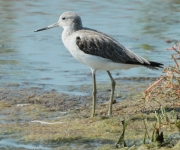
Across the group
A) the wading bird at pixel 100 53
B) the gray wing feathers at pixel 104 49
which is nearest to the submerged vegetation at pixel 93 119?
the wading bird at pixel 100 53

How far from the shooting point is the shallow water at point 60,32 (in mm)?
9531

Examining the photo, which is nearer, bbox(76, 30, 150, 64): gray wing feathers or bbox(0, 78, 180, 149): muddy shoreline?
bbox(0, 78, 180, 149): muddy shoreline

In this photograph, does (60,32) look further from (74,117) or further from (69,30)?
(74,117)

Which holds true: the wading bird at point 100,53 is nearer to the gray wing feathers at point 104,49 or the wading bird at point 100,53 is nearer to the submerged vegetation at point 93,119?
the gray wing feathers at point 104,49

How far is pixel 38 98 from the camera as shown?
828cm

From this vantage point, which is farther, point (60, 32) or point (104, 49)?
point (60, 32)

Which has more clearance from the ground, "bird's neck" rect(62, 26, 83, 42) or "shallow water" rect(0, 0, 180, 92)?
"bird's neck" rect(62, 26, 83, 42)

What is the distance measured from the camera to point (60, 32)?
1254cm

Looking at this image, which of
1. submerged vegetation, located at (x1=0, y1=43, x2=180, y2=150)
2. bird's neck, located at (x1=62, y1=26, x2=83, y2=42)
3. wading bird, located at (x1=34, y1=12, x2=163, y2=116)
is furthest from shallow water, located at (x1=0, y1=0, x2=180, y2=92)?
wading bird, located at (x1=34, y1=12, x2=163, y2=116)

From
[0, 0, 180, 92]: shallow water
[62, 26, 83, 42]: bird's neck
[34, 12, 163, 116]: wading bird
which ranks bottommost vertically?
[0, 0, 180, 92]: shallow water

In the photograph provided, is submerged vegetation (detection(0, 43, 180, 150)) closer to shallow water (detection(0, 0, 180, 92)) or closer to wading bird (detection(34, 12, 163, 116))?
wading bird (detection(34, 12, 163, 116))

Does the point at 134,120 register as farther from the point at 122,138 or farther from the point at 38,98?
the point at 38,98

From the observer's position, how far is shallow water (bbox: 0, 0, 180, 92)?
9531 mm

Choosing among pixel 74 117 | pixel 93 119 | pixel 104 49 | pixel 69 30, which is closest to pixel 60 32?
pixel 69 30
